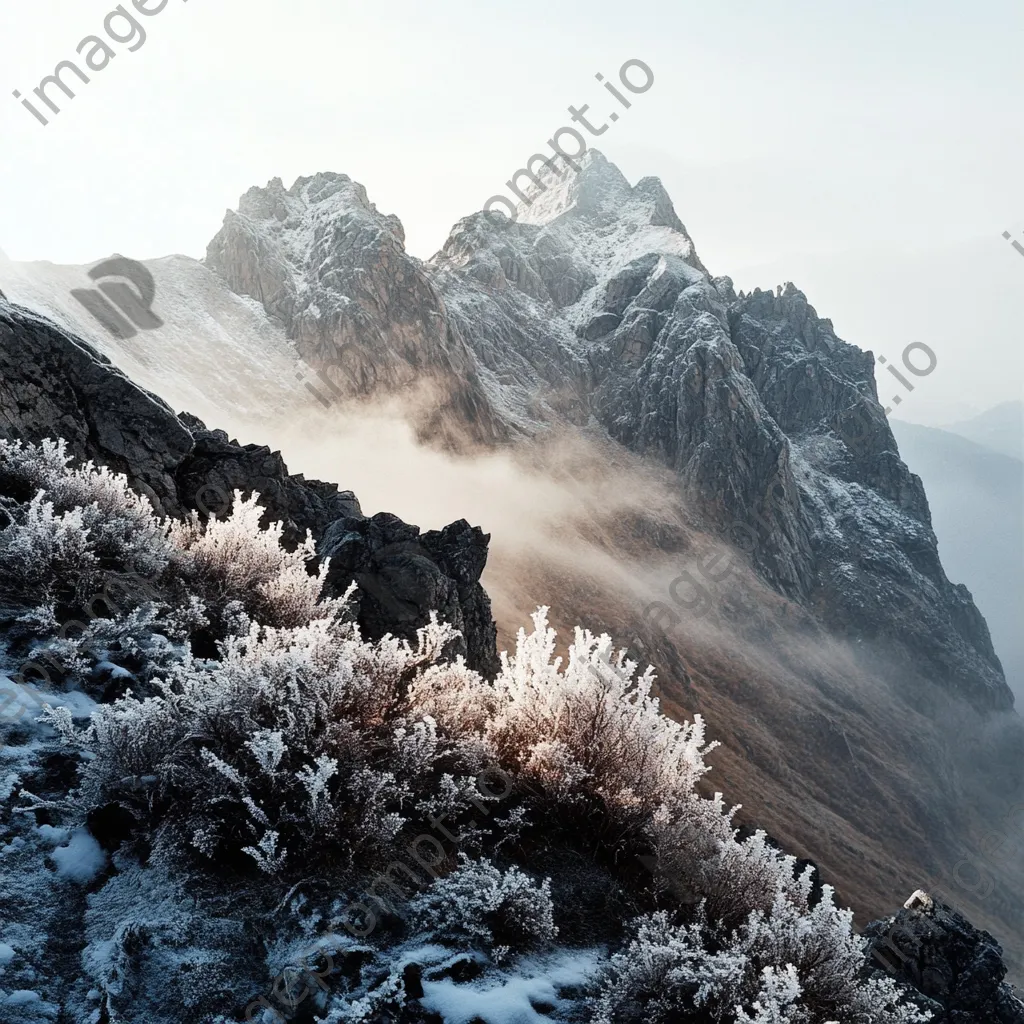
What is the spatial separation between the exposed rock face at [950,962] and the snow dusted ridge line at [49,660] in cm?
688

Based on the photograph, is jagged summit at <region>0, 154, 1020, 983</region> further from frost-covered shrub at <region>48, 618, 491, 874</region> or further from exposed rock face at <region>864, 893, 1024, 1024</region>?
frost-covered shrub at <region>48, 618, 491, 874</region>

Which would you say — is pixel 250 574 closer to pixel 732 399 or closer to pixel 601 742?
pixel 601 742

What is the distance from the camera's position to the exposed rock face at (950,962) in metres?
5.85

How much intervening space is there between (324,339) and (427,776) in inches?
2227

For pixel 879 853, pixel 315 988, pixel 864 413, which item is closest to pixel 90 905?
pixel 315 988

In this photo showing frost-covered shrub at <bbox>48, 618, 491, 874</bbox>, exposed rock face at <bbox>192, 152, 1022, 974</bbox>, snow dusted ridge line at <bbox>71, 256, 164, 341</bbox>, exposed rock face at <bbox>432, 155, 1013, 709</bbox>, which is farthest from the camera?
exposed rock face at <bbox>432, 155, 1013, 709</bbox>

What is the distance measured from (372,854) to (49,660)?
2713 millimetres

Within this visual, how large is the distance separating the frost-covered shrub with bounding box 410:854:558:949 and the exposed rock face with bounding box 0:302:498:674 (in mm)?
6429

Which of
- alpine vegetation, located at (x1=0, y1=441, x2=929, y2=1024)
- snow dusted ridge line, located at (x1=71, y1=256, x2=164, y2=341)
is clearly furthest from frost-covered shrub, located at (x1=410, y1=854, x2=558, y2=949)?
snow dusted ridge line, located at (x1=71, y1=256, x2=164, y2=341)

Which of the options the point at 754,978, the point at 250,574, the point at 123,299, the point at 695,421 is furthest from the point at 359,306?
the point at 754,978

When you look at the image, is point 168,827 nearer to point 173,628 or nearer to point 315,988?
point 315,988

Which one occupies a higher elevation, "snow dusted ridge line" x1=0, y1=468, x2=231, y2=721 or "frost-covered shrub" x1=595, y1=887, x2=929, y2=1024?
"frost-covered shrub" x1=595, y1=887, x2=929, y2=1024

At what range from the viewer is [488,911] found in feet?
9.64

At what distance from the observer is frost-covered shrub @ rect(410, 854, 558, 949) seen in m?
2.91
